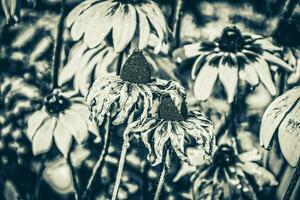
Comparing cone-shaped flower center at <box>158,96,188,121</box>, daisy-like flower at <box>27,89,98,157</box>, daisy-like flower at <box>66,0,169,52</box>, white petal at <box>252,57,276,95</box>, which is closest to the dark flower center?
daisy-like flower at <box>27,89,98,157</box>

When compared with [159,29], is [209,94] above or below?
below

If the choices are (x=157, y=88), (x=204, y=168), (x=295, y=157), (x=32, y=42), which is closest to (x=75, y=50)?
(x=32, y=42)

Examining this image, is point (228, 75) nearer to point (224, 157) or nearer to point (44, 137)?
point (224, 157)

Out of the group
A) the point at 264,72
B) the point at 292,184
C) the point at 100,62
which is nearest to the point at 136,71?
the point at 100,62

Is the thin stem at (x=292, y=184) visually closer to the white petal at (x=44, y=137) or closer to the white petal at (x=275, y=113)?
the white petal at (x=275, y=113)

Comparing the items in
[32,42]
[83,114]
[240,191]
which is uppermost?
[32,42]

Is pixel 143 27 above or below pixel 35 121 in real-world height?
above

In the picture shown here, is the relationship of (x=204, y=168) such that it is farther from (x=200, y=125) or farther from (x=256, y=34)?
(x=256, y=34)
